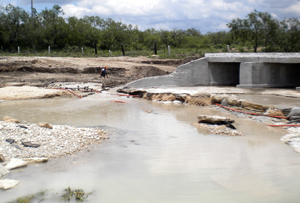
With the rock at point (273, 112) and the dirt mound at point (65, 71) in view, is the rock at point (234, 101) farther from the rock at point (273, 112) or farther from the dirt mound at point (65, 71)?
the dirt mound at point (65, 71)

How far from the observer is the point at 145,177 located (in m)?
4.82

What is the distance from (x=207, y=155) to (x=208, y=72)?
27.6 feet

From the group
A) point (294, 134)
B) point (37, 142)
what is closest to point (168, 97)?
point (294, 134)

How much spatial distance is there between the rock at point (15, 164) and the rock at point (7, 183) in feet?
1.77

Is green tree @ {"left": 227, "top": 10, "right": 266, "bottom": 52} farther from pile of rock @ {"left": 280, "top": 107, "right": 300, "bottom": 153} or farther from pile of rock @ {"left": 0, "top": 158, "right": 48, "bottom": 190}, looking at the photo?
→ pile of rock @ {"left": 0, "top": 158, "right": 48, "bottom": 190}

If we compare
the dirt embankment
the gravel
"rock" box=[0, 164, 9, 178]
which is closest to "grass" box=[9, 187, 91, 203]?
"rock" box=[0, 164, 9, 178]

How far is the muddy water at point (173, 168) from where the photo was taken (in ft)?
14.0

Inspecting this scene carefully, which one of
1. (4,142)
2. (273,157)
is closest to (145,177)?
(273,157)

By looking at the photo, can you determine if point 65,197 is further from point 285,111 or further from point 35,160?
point 285,111

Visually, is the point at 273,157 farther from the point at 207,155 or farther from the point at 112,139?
the point at 112,139

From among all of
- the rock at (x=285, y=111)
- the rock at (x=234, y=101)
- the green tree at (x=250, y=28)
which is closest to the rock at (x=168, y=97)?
the rock at (x=234, y=101)

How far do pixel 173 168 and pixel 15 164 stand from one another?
276 centimetres

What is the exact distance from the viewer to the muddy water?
4.28 m

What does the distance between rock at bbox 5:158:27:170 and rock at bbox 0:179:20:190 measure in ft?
1.77
